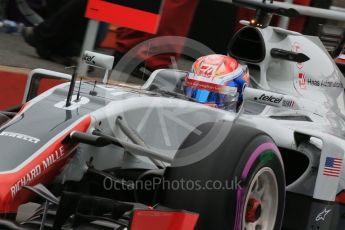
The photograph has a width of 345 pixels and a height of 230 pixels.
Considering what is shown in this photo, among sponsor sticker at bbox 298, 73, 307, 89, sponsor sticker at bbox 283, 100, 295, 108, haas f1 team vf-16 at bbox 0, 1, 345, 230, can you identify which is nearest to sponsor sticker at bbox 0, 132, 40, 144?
haas f1 team vf-16 at bbox 0, 1, 345, 230

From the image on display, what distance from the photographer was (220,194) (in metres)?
4.15

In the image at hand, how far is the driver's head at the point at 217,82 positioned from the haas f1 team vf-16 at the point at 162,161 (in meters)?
0.12

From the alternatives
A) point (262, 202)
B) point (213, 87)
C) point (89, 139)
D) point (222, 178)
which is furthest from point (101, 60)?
point (222, 178)

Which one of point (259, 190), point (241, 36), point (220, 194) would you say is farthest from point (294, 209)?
point (241, 36)

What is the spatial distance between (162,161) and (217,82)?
1.21 meters

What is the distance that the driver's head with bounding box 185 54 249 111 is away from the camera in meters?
5.50

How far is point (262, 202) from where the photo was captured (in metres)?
4.62

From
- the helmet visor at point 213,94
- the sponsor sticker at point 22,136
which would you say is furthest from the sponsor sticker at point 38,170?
the helmet visor at point 213,94

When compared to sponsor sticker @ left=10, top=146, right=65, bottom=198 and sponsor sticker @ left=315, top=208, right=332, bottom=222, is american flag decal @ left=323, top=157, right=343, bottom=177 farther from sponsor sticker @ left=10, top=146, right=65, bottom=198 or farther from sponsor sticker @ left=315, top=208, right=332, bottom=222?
sponsor sticker @ left=10, top=146, right=65, bottom=198

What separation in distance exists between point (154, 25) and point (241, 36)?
635 mm

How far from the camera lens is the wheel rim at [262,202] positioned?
14.6ft

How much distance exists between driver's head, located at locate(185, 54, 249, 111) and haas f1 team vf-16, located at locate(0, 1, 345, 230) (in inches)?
4.9

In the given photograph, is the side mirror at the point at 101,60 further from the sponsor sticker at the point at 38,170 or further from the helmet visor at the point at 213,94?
the sponsor sticker at the point at 38,170

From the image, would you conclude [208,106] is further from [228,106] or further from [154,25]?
[154,25]
